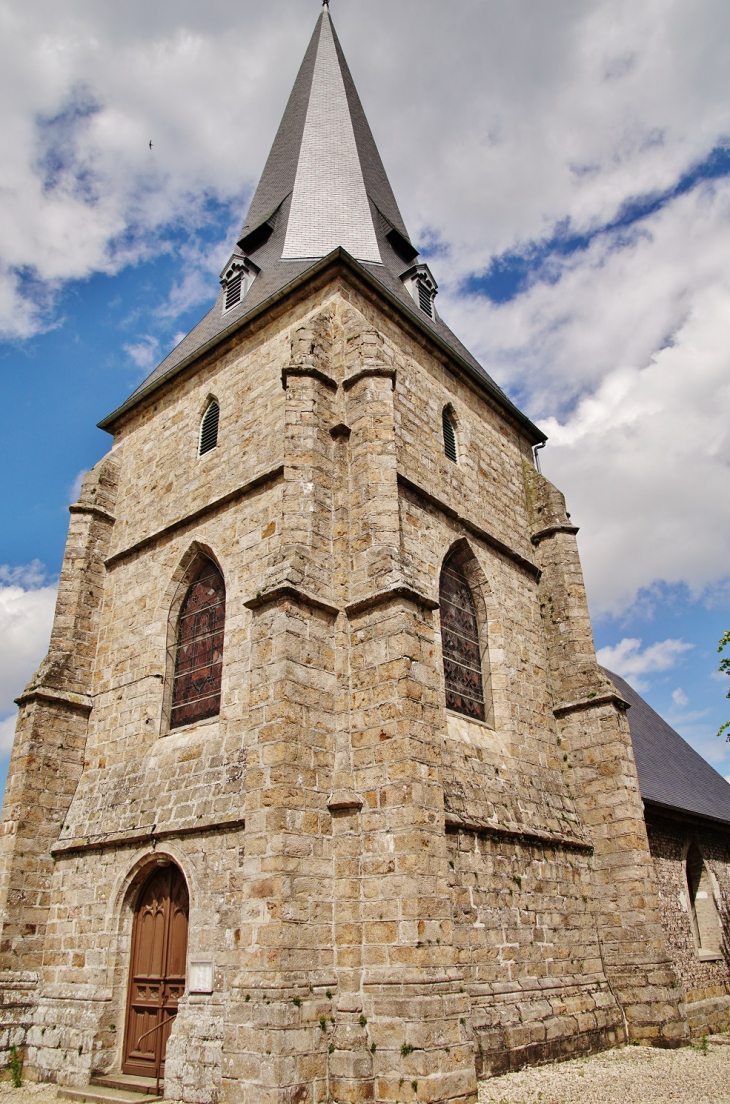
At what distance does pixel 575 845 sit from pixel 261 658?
5.16 metres

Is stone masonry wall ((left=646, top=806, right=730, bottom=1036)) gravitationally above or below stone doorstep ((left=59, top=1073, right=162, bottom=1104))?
above

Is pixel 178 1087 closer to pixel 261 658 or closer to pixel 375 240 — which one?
pixel 261 658

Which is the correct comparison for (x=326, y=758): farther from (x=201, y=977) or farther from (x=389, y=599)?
(x=201, y=977)

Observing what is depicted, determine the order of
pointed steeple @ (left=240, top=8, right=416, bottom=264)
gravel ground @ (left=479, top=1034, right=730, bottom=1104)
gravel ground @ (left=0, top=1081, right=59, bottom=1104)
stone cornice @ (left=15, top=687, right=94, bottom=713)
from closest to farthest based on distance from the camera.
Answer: gravel ground @ (left=479, top=1034, right=730, bottom=1104)
gravel ground @ (left=0, top=1081, right=59, bottom=1104)
stone cornice @ (left=15, top=687, right=94, bottom=713)
pointed steeple @ (left=240, top=8, right=416, bottom=264)

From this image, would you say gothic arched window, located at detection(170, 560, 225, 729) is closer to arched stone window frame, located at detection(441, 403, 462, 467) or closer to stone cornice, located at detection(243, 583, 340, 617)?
stone cornice, located at detection(243, 583, 340, 617)

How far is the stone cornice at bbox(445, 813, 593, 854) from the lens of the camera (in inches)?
313

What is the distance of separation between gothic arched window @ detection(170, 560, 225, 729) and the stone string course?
255 millimetres

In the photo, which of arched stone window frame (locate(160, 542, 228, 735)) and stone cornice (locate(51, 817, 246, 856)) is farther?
arched stone window frame (locate(160, 542, 228, 735))

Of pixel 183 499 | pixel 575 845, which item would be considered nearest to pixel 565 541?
pixel 575 845

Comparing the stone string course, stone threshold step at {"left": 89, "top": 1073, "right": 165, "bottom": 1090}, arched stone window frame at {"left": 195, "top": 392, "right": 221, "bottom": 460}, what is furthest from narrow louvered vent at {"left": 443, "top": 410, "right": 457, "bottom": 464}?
stone threshold step at {"left": 89, "top": 1073, "right": 165, "bottom": 1090}

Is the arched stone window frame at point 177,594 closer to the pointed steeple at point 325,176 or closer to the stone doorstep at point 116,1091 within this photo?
the stone doorstep at point 116,1091

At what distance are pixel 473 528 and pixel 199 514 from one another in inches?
150

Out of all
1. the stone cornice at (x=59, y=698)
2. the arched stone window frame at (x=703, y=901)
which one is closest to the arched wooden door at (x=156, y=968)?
the stone cornice at (x=59, y=698)

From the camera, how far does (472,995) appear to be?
7586 millimetres
